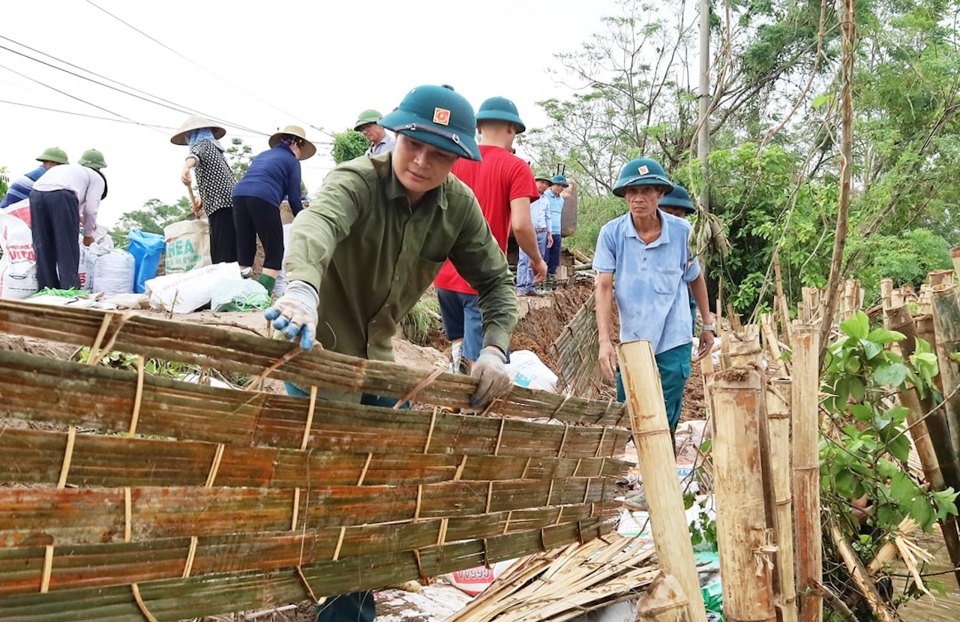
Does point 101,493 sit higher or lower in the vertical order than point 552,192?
lower

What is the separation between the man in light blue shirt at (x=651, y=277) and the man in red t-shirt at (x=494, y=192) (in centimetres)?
46

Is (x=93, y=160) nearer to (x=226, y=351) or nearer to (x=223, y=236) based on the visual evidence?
(x=223, y=236)

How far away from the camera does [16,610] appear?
1159 mm

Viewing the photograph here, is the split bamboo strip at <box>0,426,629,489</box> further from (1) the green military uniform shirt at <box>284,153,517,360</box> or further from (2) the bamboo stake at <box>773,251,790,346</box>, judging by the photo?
(2) the bamboo stake at <box>773,251,790,346</box>

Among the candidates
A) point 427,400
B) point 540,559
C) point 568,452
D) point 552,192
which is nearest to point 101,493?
point 427,400

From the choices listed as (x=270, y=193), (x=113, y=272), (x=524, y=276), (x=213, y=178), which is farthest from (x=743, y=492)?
(x=524, y=276)

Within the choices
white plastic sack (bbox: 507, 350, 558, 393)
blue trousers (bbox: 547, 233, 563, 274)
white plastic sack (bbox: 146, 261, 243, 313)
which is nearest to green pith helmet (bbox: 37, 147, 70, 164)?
white plastic sack (bbox: 146, 261, 243, 313)

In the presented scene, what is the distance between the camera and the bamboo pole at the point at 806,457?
86.8 inches

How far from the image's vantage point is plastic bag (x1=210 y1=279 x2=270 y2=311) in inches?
209

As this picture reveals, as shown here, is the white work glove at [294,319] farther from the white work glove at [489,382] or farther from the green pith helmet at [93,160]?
the green pith helmet at [93,160]

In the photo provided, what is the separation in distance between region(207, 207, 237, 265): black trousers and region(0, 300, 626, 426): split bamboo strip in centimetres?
426

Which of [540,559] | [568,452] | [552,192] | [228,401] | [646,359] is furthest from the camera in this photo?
[552,192]

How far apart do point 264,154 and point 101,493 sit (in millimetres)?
4378

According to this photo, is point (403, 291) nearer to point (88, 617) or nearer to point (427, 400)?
point (427, 400)
